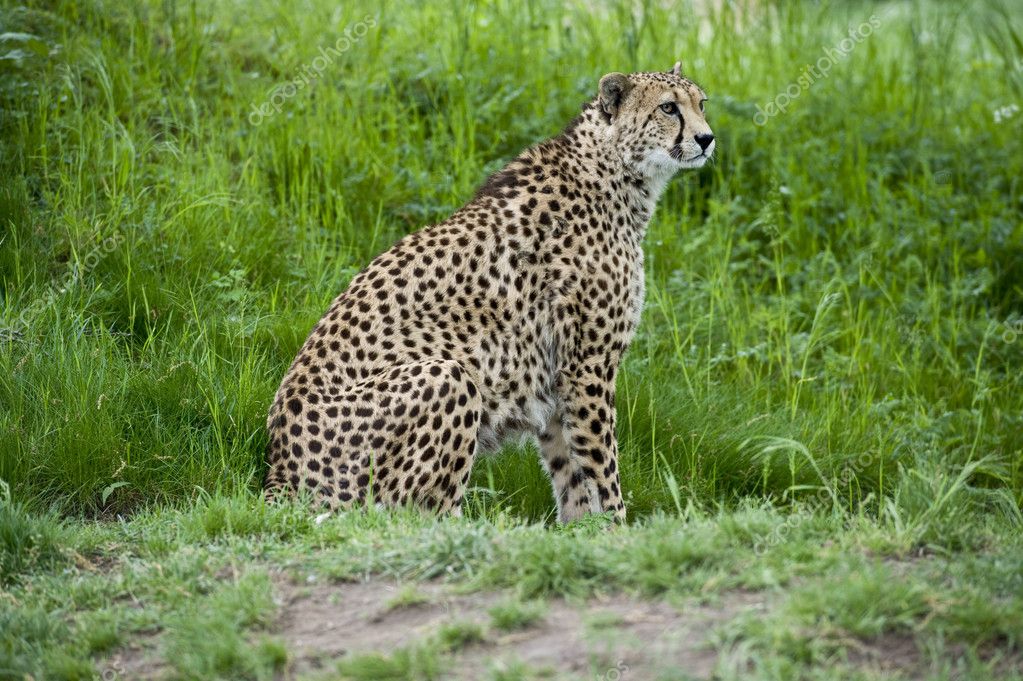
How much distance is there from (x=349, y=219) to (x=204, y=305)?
1058mm

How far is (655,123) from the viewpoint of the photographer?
520 centimetres

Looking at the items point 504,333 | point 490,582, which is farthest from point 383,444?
point 490,582

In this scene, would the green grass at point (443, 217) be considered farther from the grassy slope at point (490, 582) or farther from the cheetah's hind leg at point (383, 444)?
the cheetah's hind leg at point (383, 444)

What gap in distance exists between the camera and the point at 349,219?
21.5 ft

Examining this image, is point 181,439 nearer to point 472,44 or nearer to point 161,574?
point 161,574

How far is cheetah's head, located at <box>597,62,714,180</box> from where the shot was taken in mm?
5156

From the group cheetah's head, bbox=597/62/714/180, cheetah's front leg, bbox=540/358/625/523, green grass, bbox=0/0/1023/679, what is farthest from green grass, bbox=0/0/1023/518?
cheetah's head, bbox=597/62/714/180

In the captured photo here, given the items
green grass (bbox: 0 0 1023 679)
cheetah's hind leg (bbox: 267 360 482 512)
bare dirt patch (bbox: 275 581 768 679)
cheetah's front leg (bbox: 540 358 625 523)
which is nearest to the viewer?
bare dirt patch (bbox: 275 581 768 679)

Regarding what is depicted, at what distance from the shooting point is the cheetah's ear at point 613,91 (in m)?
5.19

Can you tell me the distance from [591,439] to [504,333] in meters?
0.53

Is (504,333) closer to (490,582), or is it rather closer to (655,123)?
(655,123)

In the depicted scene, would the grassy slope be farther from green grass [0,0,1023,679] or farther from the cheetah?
the cheetah

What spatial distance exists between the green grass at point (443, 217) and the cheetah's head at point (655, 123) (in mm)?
1084

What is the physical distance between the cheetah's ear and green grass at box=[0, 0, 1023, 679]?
1265 mm
